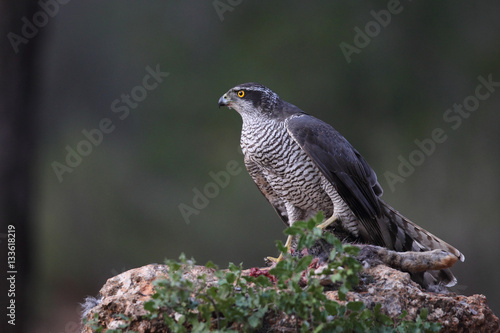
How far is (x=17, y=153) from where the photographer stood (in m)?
4.66

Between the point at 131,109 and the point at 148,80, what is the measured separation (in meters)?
0.37

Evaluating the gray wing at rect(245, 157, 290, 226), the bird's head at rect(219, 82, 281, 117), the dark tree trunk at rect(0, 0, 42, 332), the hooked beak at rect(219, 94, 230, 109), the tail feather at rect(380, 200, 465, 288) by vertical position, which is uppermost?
the dark tree trunk at rect(0, 0, 42, 332)

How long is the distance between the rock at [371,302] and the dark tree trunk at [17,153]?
195 cm

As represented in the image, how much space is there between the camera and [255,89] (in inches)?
153

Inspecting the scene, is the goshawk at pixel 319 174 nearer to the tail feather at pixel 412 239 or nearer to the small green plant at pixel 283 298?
the tail feather at pixel 412 239

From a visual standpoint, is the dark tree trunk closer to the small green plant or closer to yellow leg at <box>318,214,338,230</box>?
yellow leg at <box>318,214,338,230</box>

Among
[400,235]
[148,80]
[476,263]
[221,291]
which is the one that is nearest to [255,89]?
[400,235]

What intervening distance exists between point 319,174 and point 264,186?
55 centimetres

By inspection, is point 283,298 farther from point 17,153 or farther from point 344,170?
point 17,153

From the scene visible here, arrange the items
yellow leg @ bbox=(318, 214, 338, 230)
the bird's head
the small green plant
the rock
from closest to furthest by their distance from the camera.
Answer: the small green plant → the rock → yellow leg @ bbox=(318, 214, 338, 230) → the bird's head

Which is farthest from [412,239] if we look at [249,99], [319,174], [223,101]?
[223,101]

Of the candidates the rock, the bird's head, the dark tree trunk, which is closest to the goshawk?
the bird's head

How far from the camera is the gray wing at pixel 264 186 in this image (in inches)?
161

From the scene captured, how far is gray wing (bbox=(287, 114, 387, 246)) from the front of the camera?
364cm
